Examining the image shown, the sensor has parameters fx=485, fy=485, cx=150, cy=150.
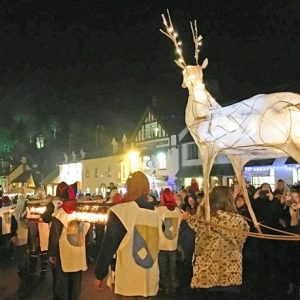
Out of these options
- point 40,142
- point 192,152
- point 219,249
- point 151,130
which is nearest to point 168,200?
point 219,249

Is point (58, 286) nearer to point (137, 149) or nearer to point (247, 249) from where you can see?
point (247, 249)

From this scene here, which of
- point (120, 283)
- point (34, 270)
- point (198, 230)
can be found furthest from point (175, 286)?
point (120, 283)

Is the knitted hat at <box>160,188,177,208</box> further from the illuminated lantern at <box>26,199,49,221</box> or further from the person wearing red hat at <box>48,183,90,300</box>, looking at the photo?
the illuminated lantern at <box>26,199,49,221</box>

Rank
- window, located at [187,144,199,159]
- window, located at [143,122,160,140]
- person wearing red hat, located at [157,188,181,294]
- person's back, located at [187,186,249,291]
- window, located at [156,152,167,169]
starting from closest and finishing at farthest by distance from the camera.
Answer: person's back, located at [187,186,249,291] < person wearing red hat, located at [157,188,181,294] < window, located at [187,144,199,159] < window, located at [156,152,167,169] < window, located at [143,122,160,140]

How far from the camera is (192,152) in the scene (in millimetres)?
36000

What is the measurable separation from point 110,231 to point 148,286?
0.69 meters

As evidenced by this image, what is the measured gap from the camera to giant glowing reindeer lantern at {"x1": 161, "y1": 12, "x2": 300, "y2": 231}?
25.1 feet

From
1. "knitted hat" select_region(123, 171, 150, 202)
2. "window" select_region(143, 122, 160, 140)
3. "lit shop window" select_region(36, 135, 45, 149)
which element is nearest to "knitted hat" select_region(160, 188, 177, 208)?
"knitted hat" select_region(123, 171, 150, 202)

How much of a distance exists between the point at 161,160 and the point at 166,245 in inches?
1222

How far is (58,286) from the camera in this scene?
7305mm

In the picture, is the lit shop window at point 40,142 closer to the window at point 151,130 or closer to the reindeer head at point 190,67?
the window at point 151,130

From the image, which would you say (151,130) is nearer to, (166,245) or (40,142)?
(40,142)

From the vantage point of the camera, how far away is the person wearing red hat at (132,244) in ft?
14.8

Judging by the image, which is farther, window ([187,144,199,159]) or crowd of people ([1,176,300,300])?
window ([187,144,199,159])
